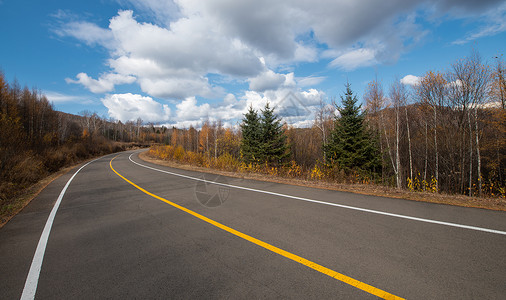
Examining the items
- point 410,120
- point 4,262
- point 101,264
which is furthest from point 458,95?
point 4,262

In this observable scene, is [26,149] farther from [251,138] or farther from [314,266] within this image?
[314,266]

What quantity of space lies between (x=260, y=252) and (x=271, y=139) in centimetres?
1592

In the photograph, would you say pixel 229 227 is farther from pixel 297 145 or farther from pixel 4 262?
pixel 297 145

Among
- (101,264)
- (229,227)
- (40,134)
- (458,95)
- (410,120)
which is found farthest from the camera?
(40,134)

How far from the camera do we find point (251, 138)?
65.0 feet

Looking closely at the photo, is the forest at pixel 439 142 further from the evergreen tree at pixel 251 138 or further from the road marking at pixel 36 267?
the road marking at pixel 36 267

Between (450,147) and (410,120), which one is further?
(410,120)

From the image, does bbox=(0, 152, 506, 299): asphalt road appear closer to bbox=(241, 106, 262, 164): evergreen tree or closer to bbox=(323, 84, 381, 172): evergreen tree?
bbox=(323, 84, 381, 172): evergreen tree

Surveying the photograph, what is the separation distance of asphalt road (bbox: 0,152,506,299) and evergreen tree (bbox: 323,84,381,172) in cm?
1033

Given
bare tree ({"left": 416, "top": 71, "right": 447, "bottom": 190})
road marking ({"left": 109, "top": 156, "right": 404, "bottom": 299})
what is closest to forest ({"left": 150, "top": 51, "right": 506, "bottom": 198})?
bare tree ({"left": 416, "top": 71, "right": 447, "bottom": 190})

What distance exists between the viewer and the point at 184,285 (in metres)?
2.42

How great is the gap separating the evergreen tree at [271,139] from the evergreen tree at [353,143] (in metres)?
4.54

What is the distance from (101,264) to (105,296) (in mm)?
898

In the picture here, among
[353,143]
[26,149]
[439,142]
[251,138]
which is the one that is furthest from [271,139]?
[26,149]
